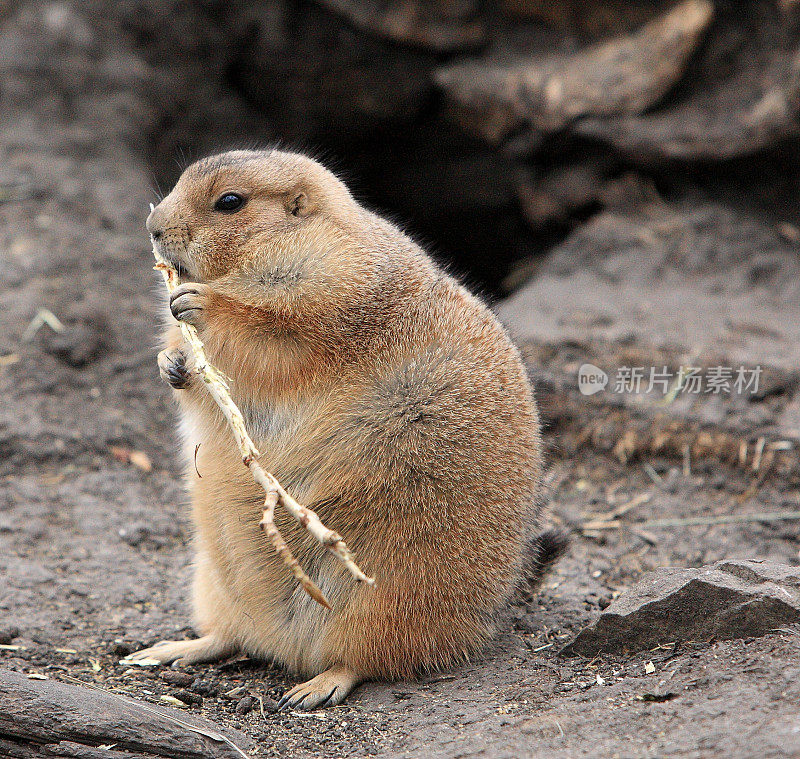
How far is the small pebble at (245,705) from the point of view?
396cm

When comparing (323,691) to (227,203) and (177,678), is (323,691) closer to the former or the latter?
(177,678)

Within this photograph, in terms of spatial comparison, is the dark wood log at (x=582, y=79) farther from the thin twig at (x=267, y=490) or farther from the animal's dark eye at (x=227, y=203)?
the thin twig at (x=267, y=490)

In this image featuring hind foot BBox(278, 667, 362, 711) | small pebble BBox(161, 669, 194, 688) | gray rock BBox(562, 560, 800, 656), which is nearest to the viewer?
gray rock BBox(562, 560, 800, 656)

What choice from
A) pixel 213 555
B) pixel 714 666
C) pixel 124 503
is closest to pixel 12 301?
pixel 124 503

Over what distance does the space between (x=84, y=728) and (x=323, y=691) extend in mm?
1097

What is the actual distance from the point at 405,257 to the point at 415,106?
6.14 m

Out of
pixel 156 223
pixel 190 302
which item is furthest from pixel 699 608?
pixel 156 223

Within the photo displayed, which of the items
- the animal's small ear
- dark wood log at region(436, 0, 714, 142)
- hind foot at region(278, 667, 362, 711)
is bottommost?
hind foot at region(278, 667, 362, 711)

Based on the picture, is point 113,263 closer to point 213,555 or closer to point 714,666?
point 213,555

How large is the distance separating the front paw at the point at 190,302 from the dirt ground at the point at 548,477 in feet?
5.52

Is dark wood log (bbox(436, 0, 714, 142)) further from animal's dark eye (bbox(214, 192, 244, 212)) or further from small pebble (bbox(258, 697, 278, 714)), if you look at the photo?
small pebble (bbox(258, 697, 278, 714))

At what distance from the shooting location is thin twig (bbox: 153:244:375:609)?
324 centimetres

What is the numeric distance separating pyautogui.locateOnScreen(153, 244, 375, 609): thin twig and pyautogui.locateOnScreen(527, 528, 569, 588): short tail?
4.03 feet

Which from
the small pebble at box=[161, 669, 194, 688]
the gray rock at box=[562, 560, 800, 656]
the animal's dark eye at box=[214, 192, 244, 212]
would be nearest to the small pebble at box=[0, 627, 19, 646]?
the small pebble at box=[161, 669, 194, 688]
